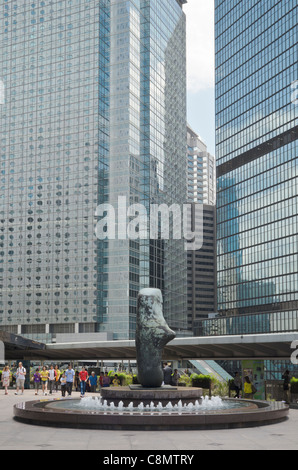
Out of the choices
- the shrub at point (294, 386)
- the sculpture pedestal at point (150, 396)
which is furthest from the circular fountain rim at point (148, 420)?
the shrub at point (294, 386)

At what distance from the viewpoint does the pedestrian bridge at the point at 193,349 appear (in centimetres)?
3219

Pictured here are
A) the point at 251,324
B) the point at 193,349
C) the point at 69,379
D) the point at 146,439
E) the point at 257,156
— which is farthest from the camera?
the point at 257,156

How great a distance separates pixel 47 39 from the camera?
138m

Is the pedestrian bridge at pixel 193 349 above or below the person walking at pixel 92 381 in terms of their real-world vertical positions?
above

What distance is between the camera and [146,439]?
14.5m

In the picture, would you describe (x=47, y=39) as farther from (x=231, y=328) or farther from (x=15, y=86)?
(x=231, y=328)

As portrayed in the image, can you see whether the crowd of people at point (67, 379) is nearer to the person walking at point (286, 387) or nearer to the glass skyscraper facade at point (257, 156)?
the person walking at point (286, 387)

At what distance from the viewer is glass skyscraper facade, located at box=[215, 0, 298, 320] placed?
112 m

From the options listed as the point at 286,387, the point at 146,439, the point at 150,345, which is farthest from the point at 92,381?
the point at 146,439

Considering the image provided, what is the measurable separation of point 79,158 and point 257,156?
3718 cm

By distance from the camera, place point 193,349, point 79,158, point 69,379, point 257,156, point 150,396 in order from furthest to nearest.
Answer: point 79,158
point 257,156
point 193,349
point 69,379
point 150,396

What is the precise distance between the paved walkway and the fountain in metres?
0.47

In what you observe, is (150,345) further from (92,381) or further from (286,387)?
(92,381)

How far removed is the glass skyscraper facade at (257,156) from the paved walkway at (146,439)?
9375cm
